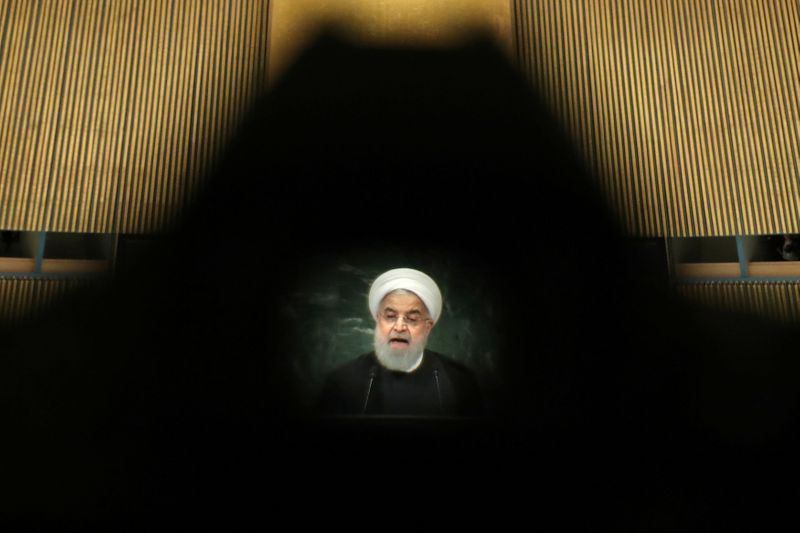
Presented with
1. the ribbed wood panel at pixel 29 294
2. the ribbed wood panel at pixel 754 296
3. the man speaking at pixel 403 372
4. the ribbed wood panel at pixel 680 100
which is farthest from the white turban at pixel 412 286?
the ribbed wood panel at pixel 29 294

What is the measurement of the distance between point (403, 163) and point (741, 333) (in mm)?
1807

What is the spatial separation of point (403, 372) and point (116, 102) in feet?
6.26

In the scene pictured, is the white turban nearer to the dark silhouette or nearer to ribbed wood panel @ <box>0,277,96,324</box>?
the dark silhouette

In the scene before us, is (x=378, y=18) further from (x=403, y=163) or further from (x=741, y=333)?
(x=741, y=333)

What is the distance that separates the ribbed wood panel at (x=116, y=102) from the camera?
3094 mm

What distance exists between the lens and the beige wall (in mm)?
3398

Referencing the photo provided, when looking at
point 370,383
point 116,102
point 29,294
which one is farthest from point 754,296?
point 29,294

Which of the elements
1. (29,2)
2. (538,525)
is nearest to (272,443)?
(538,525)

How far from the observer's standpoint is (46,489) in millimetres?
2330

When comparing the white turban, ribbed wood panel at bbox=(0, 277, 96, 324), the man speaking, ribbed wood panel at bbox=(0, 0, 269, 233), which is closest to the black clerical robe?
the man speaking

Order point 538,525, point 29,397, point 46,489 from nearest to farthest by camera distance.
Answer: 1. point 538,525
2. point 46,489
3. point 29,397

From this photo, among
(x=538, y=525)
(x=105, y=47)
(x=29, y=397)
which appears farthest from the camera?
(x=105, y=47)

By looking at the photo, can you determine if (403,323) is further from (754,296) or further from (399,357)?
(754,296)

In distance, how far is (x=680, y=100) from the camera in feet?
10.7
